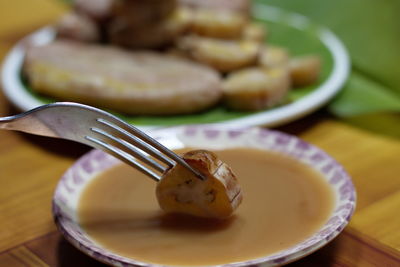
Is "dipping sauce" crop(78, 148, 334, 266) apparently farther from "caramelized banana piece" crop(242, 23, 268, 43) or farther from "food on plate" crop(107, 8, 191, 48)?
"caramelized banana piece" crop(242, 23, 268, 43)

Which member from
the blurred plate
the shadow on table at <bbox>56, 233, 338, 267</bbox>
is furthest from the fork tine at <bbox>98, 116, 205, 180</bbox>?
the blurred plate

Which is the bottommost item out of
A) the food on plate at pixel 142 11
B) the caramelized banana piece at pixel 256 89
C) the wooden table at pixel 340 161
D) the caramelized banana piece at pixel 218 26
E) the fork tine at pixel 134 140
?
the wooden table at pixel 340 161

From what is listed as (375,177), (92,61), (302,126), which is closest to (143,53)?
(92,61)

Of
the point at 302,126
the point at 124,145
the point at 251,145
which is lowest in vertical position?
the point at 302,126

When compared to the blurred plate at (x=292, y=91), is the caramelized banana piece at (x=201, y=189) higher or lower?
higher

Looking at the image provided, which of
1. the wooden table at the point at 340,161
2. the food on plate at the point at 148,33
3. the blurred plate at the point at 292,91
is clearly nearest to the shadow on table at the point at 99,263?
the wooden table at the point at 340,161

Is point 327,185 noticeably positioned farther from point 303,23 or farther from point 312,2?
point 312,2

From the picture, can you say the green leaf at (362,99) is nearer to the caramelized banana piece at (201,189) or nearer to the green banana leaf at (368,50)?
the green banana leaf at (368,50)

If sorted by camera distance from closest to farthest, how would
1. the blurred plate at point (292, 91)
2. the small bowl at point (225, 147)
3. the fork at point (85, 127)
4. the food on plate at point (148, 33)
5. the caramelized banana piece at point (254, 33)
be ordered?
the small bowl at point (225, 147)
the fork at point (85, 127)
the blurred plate at point (292, 91)
the food on plate at point (148, 33)
the caramelized banana piece at point (254, 33)
